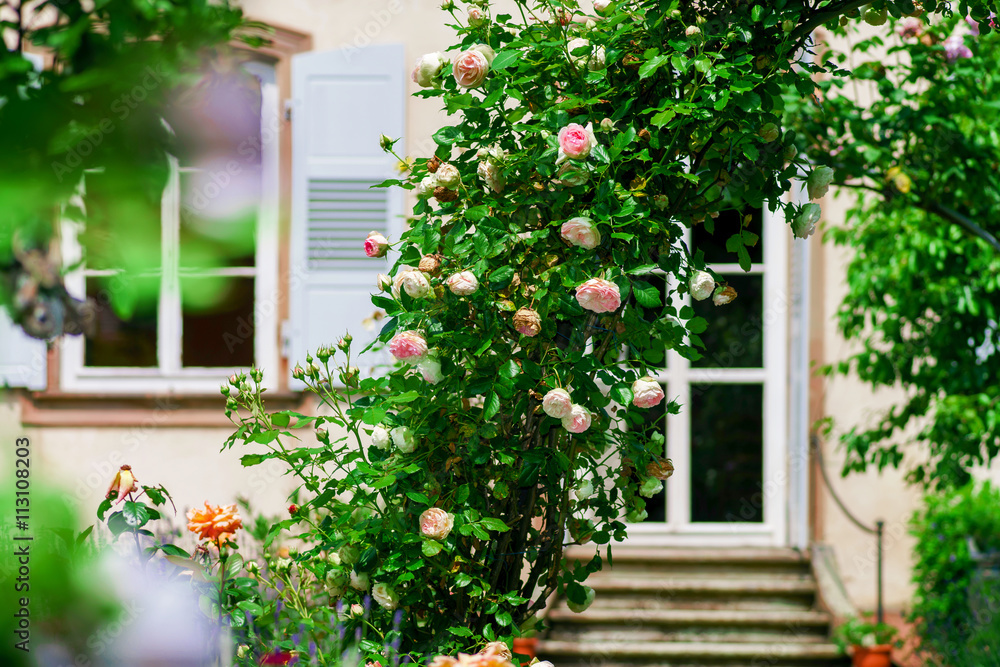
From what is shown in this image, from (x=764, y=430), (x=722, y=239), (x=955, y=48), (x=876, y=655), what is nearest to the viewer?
(x=955, y=48)

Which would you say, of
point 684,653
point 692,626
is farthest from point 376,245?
point 692,626

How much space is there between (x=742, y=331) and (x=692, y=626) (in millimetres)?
1664

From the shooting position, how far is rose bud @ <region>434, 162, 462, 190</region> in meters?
1.68

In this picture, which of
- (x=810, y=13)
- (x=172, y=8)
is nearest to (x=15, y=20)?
(x=172, y=8)

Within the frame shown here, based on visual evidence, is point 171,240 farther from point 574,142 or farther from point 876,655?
point 876,655

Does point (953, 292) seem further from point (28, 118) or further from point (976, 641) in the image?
point (28, 118)

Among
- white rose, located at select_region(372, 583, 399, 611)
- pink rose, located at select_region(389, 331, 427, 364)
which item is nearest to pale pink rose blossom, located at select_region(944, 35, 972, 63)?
pink rose, located at select_region(389, 331, 427, 364)

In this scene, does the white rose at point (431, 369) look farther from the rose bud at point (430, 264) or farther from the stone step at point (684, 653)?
the stone step at point (684, 653)

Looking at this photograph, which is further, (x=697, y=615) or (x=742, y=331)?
(x=742, y=331)

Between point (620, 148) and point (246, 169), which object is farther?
point (620, 148)

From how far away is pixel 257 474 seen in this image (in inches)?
174

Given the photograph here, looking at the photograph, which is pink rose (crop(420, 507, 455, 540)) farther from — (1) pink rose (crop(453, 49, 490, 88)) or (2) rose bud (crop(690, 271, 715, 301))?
(1) pink rose (crop(453, 49, 490, 88))

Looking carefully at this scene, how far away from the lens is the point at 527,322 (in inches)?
61.4

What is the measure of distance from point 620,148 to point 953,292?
2.35m
